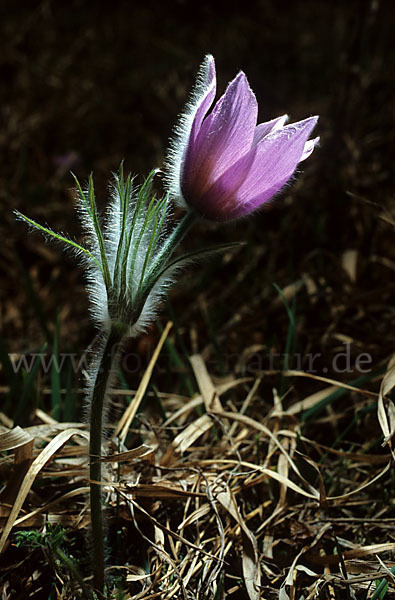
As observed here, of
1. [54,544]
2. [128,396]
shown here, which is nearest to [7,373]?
[128,396]

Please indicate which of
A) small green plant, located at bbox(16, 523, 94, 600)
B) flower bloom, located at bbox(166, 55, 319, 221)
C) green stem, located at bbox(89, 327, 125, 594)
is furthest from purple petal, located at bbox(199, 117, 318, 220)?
small green plant, located at bbox(16, 523, 94, 600)

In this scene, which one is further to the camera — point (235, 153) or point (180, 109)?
point (180, 109)

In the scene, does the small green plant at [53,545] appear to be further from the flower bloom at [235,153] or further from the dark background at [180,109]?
the dark background at [180,109]

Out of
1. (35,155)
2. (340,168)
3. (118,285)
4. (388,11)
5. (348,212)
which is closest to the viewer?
(118,285)

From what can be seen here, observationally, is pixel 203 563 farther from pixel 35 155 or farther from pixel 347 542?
pixel 35 155

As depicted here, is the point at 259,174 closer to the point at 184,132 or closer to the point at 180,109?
the point at 184,132

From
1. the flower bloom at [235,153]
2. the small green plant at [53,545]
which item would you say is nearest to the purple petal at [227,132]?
the flower bloom at [235,153]

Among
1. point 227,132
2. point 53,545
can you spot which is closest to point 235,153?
point 227,132
